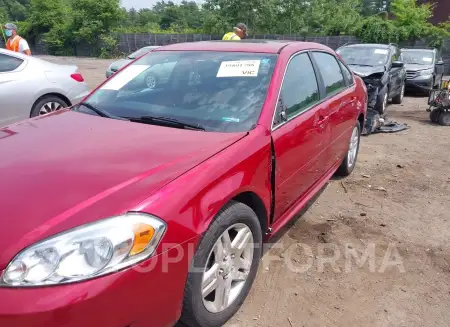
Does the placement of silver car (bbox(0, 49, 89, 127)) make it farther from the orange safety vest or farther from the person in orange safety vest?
the orange safety vest

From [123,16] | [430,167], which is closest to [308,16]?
[123,16]

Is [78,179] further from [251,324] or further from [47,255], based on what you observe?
[251,324]

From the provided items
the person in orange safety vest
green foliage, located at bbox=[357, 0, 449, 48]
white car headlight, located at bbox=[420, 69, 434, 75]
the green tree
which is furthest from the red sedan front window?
the green tree

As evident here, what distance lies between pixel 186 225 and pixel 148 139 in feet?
2.43

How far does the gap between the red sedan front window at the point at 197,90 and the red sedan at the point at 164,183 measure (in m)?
0.01

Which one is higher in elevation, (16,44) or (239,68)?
(16,44)

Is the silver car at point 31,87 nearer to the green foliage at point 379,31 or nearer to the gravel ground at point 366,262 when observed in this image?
the gravel ground at point 366,262

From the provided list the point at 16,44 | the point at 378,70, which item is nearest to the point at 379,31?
the point at 378,70

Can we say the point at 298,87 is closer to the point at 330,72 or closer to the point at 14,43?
the point at 330,72

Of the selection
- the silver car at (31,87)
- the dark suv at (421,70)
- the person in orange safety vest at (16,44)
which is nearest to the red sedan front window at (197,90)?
the silver car at (31,87)

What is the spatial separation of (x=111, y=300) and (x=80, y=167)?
766 mm

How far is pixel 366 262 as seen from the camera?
10.2 ft

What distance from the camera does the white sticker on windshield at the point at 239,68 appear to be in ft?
9.55

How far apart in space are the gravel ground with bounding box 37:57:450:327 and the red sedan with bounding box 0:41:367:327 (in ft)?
1.20
